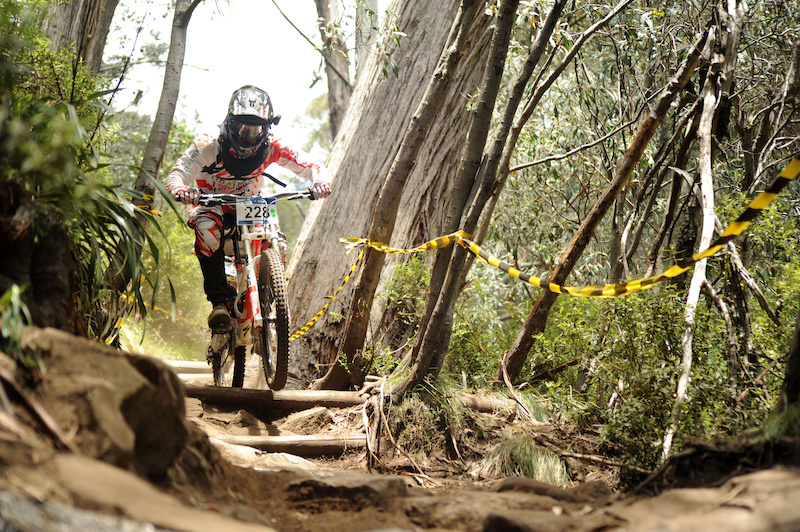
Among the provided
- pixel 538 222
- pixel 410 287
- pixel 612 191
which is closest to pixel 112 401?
pixel 612 191

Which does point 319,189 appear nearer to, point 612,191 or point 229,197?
point 229,197

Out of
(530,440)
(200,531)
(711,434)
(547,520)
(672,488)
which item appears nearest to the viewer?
(200,531)

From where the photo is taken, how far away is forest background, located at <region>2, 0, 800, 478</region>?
9.76 feet

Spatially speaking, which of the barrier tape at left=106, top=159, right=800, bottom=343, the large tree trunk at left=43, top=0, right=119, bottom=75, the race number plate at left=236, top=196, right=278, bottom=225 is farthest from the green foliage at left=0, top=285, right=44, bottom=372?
the large tree trunk at left=43, top=0, right=119, bottom=75

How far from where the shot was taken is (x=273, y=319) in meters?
4.43

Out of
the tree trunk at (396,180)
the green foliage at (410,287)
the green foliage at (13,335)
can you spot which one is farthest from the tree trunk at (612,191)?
the green foliage at (13,335)

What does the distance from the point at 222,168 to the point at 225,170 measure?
0.09ft

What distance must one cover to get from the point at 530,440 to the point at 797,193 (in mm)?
4131

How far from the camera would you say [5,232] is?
1.98m

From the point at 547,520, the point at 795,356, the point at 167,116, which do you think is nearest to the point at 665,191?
the point at 167,116

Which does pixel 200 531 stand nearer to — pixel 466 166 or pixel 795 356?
pixel 795 356

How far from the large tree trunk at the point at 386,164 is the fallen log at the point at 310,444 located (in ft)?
5.11

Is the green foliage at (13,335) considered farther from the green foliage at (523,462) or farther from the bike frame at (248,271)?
the green foliage at (523,462)

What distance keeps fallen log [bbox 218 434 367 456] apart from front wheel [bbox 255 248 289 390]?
55 centimetres
